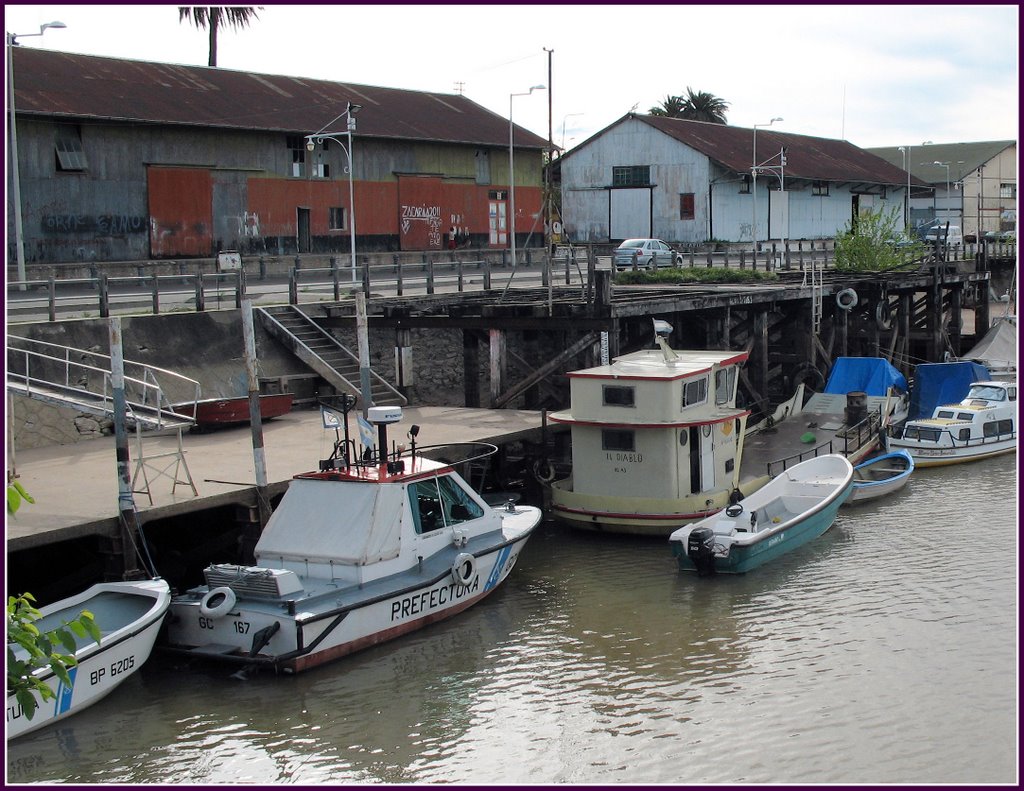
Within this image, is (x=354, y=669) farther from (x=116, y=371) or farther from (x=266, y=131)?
(x=266, y=131)

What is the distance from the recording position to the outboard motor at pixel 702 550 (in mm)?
17156

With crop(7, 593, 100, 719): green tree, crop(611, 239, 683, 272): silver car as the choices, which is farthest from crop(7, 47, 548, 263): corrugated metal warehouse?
crop(7, 593, 100, 719): green tree

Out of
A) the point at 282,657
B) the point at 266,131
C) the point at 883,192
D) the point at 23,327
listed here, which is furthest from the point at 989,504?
the point at 883,192

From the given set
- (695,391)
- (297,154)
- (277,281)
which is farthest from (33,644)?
(297,154)

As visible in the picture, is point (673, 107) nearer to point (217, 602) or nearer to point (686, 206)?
point (686, 206)

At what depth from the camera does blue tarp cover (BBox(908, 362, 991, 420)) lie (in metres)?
29.7

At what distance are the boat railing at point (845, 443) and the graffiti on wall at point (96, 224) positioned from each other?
23.2 m

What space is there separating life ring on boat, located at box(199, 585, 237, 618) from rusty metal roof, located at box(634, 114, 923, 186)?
4445 centimetres

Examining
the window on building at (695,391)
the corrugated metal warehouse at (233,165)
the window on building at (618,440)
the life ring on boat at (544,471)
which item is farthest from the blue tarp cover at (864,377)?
the corrugated metal warehouse at (233,165)

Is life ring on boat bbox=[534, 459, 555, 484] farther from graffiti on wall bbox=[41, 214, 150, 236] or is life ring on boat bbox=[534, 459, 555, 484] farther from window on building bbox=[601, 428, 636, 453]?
graffiti on wall bbox=[41, 214, 150, 236]

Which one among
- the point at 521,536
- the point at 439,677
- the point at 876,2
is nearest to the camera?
the point at 876,2

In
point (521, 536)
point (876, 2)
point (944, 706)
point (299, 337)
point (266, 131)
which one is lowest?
point (944, 706)

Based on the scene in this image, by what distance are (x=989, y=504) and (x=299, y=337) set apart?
47.1 feet

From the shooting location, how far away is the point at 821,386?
30.8 m
